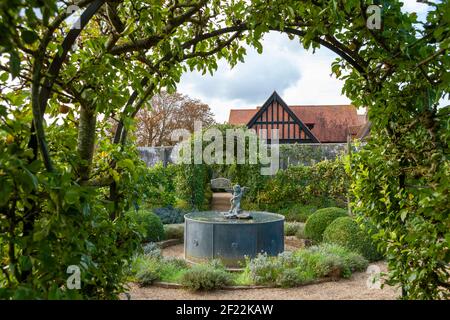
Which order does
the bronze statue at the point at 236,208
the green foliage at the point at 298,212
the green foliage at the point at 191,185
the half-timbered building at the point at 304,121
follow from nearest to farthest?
1. the bronze statue at the point at 236,208
2. the green foliage at the point at 298,212
3. the green foliage at the point at 191,185
4. the half-timbered building at the point at 304,121

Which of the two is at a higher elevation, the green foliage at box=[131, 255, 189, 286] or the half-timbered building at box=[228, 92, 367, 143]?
the half-timbered building at box=[228, 92, 367, 143]

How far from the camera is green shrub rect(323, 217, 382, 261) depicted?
752 cm

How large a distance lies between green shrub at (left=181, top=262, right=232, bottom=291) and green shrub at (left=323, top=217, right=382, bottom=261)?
2941 millimetres

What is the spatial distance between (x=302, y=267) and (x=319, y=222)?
2.89m

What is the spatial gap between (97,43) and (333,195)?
42.3ft

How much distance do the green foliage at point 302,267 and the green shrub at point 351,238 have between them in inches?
17.6

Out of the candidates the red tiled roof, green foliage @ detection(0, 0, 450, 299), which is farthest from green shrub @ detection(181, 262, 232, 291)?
the red tiled roof

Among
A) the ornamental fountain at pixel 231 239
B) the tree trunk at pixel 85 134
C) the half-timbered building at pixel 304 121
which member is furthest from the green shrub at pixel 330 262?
the half-timbered building at pixel 304 121

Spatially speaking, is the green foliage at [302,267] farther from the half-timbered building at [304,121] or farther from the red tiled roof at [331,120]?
the red tiled roof at [331,120]

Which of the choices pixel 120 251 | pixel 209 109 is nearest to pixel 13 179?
pixel 120 251

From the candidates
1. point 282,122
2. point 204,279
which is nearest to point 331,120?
point 282,122

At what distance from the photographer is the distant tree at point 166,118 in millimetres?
26391

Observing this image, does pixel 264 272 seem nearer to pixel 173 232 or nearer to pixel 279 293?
pixel 279 293

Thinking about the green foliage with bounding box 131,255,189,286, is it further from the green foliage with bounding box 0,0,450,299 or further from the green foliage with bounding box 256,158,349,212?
the green foliage with bounding box 256,158,349,212
